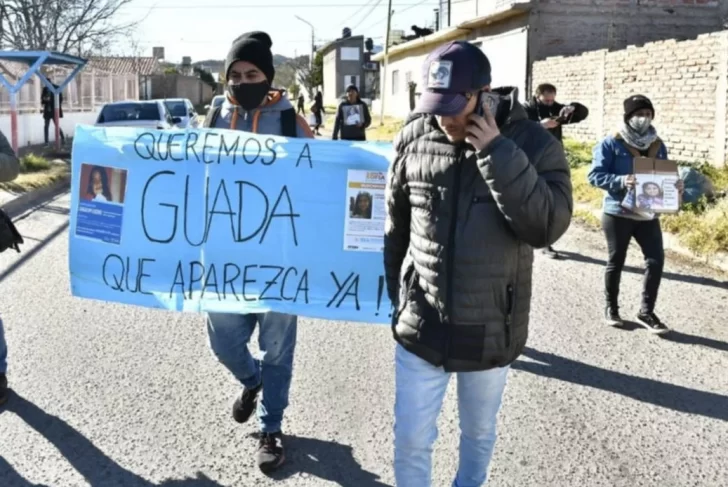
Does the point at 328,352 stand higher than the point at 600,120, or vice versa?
the point at 600,120

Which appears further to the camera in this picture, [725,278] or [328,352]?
[725,278]

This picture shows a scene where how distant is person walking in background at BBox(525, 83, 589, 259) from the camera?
334 inches

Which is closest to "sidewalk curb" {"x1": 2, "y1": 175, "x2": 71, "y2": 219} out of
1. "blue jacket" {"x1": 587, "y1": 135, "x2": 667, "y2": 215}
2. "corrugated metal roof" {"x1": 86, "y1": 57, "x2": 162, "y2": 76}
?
"blue jacket" {"x1": 587, "y1": 135, "x2": 667, "y2": 215}

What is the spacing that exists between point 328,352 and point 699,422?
250 centimetres

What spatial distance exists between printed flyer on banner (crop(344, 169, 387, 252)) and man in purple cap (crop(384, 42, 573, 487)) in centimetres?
78

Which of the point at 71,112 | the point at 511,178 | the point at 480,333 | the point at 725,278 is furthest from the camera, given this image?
the point at 71,112

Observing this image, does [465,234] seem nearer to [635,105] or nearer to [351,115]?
[635,105]

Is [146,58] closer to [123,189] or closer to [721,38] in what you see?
[721,38]

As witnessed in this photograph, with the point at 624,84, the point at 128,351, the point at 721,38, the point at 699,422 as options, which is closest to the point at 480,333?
the point at 699,422

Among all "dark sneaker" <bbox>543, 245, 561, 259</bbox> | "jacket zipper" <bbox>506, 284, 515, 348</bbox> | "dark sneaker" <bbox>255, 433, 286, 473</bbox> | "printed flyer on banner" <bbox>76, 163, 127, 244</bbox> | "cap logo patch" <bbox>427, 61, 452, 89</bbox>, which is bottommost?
"dark sneaker" <bbox>255, 433, 286, 473</bbox>

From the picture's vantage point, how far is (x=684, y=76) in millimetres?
15086

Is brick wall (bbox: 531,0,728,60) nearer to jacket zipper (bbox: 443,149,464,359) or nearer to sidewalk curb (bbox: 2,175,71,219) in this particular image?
sidewalk curb (bbox: 2,175,71,219)

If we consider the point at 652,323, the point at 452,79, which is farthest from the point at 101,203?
the point at 652,323

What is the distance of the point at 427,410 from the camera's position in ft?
9.84
